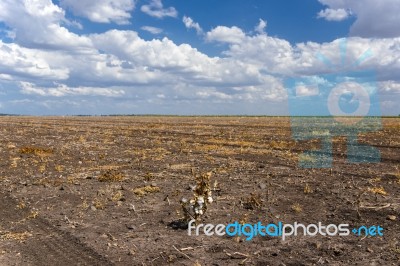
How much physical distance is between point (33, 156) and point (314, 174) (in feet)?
45.4

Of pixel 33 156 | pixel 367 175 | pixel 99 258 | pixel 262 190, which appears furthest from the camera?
pixel 33 156

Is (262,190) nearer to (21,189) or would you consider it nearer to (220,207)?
(220,207)

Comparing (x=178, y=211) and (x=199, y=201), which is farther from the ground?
(x=199, y=201)

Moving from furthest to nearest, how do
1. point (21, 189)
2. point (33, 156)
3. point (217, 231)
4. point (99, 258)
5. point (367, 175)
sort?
point (33, 156)
point (367, 175)
point (21, 189)
point (217, 231)
point (99, 258)

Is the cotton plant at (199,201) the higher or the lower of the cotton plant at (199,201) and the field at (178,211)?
the higher

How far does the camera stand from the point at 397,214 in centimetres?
912

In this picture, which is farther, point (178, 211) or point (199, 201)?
point (178, 211)

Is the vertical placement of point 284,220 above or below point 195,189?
below

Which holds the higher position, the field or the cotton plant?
the cotton plant

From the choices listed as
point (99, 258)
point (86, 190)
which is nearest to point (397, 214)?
point (99, 258)

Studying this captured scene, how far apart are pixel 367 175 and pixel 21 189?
38.7 ft

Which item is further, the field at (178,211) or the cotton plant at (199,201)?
the cotton plant at (199,201)

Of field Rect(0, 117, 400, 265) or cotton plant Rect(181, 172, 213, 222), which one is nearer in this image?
field Rect(0, 117, 400, 265)

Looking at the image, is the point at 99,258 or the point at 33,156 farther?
the point at 33,156
